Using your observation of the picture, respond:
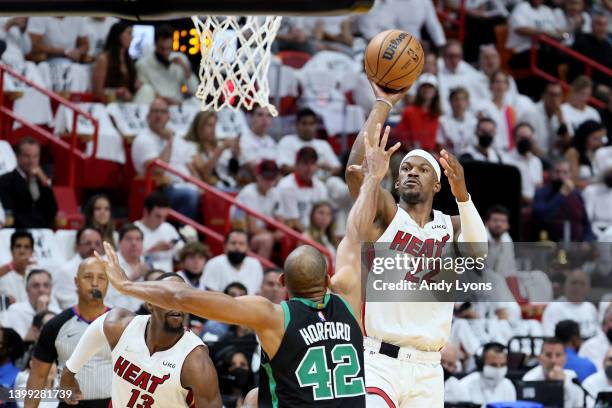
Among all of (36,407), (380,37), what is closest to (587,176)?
(380,37)

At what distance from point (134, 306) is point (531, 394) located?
11.1ft

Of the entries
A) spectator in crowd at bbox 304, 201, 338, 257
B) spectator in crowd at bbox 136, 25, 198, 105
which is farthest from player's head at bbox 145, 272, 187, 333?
spectator in crowd at bbox 136, 25, 198, 105

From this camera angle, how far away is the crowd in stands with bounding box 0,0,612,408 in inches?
411

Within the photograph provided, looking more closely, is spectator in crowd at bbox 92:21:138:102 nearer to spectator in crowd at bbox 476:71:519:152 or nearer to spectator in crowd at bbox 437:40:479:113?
spectator in crowd at bbox 437:40:479:113

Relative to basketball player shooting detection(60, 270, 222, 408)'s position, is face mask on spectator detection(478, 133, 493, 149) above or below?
above

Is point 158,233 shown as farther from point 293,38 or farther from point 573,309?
point 293,38

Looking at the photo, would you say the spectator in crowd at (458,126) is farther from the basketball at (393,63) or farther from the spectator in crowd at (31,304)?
the basketball at (393,63)

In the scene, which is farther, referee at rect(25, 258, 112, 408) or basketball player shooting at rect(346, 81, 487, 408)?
referee at rect(25, 258, 112, 408)

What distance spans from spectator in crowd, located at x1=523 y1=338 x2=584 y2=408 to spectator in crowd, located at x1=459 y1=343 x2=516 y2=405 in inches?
11.4

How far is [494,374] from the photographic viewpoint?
10.3 metres

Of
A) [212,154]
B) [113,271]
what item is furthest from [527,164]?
[113,271]

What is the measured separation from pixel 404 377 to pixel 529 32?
10890mm

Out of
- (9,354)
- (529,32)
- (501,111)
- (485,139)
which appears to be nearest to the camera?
(9,354)

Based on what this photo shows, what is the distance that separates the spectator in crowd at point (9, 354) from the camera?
29.1 ft
